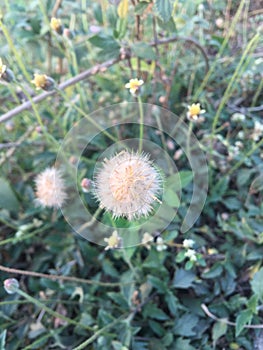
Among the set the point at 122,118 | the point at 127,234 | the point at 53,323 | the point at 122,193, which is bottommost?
the point at 53,323

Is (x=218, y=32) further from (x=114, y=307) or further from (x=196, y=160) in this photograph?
(x=114, y=307)

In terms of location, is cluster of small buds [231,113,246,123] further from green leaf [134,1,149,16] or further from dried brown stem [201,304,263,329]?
dried brown stem [201,304,263,329]

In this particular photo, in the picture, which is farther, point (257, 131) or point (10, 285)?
point (257, 131)

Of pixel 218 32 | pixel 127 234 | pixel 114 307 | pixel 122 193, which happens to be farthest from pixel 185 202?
pixel 218 32

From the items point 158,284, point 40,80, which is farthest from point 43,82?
point 158,284

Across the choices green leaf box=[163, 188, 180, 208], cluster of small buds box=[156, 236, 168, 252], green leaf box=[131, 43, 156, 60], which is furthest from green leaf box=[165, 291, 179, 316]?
green leaf box=[131, 43, 156, 60]

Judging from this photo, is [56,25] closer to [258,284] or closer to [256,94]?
[256,94]
